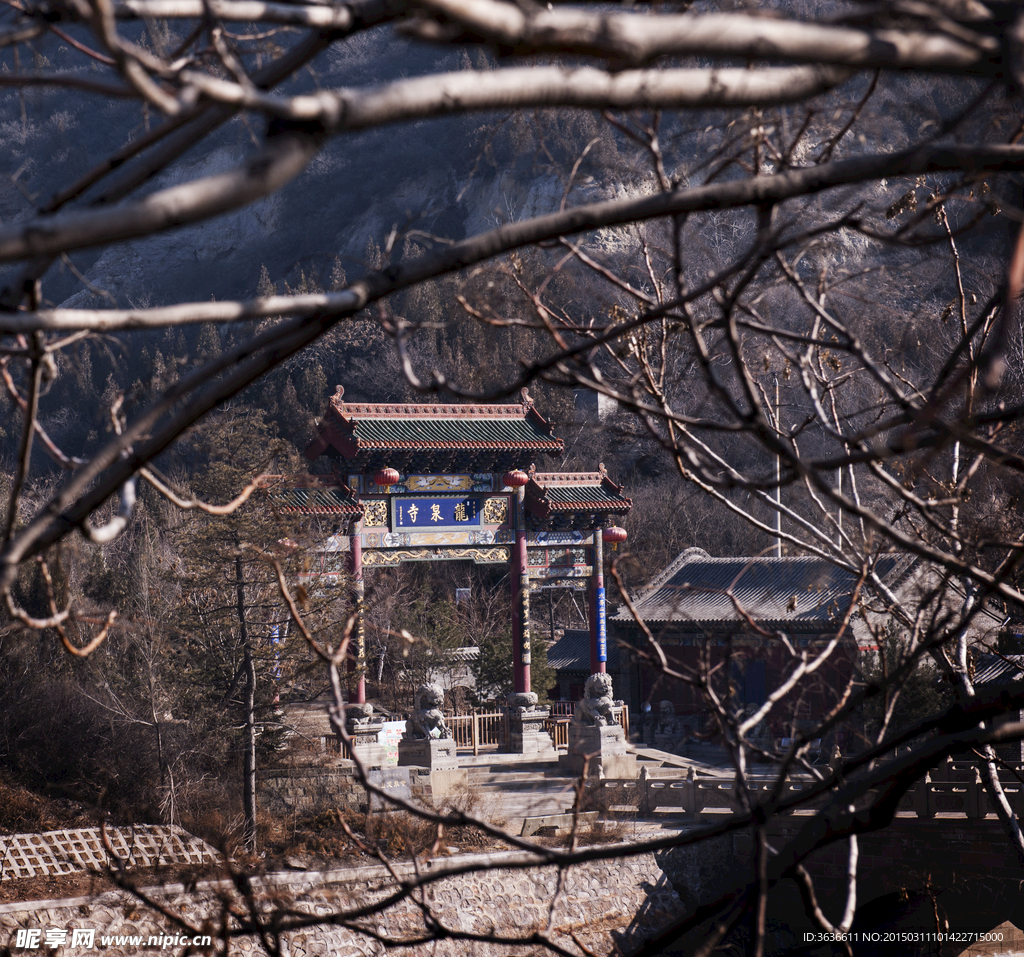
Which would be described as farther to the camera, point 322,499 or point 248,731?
point 322,499

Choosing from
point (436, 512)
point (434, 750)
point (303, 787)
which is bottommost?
point (303, 787)

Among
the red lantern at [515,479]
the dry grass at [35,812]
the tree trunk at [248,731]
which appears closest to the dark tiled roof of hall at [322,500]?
the tree trunk at [248,731]

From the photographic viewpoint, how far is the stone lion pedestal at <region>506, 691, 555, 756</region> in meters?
16.1

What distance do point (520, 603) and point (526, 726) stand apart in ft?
6.56

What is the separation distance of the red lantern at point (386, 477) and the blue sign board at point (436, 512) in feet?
1.30

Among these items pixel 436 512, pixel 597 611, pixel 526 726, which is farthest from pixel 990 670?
pixel 436 512

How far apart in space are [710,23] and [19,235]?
883 millimetres

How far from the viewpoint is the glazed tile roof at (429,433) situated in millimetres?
15438

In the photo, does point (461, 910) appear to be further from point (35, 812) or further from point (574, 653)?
point (574, 653)

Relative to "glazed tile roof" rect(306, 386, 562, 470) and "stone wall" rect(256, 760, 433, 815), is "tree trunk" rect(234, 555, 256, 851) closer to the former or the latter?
"stone wall" rect(256, 760, 433, 815)

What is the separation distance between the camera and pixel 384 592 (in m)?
20.9

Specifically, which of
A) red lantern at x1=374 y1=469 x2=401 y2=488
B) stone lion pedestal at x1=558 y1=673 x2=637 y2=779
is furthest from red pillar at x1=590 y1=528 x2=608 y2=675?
red lantern at x1=374 y1=469 x2=401 y2=488

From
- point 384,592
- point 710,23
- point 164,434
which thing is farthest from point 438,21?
point 384,592

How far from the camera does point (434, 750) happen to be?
13.4 meters
